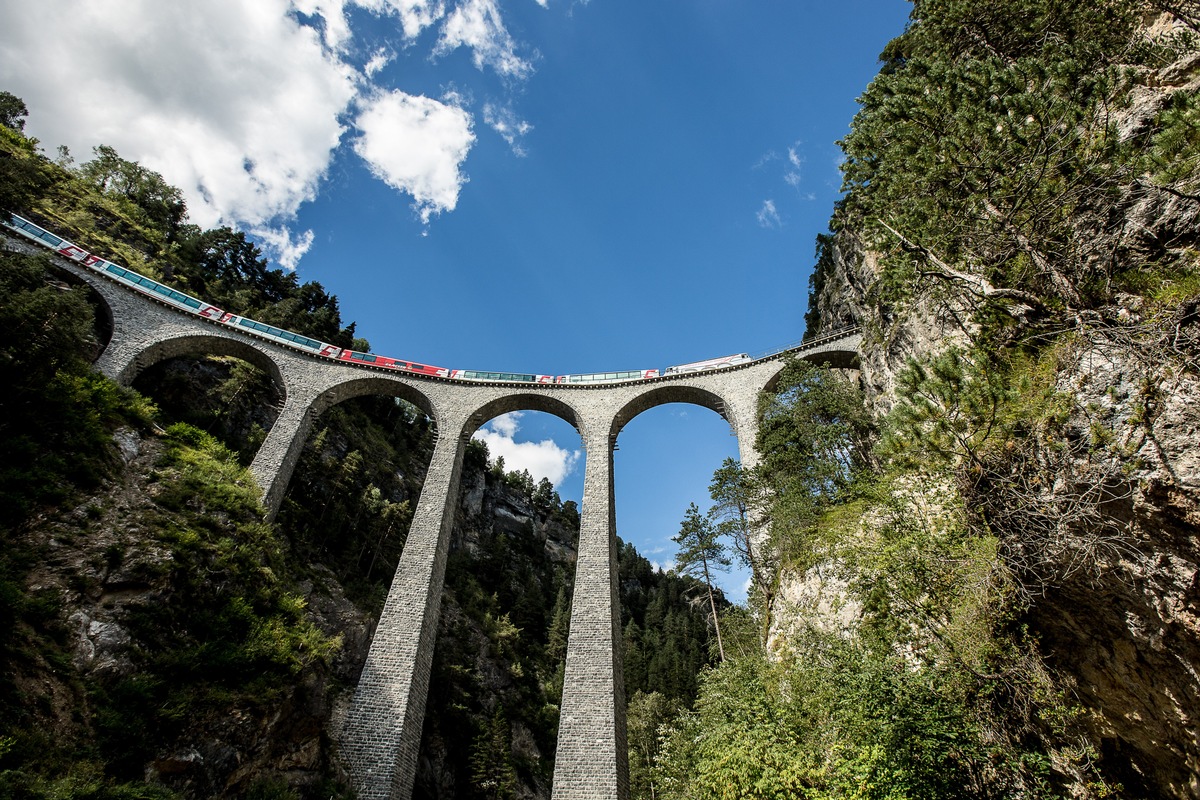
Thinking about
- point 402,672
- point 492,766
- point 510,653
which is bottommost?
Answer: point 492,766

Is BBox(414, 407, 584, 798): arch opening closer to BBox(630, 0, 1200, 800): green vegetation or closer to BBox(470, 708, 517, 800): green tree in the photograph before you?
BBox(470, 708, 517, 800): green tree

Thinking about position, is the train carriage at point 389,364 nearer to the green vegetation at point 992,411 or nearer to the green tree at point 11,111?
the green vegetation at point 992,411

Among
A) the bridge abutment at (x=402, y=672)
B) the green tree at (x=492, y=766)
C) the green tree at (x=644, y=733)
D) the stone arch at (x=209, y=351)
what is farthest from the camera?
the green tree at (x=644, y=733)

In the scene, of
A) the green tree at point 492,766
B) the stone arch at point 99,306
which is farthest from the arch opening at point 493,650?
the stone arch at point 99,306

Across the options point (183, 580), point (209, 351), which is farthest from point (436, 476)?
point (209, 351)

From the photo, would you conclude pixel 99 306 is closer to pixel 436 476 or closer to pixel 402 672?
pixel 436 476

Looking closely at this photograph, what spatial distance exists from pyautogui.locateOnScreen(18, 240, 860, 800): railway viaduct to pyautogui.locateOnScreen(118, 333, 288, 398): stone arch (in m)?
0.06

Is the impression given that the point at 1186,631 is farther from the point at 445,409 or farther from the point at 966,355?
the point at 445,409

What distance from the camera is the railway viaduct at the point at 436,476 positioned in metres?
16.1

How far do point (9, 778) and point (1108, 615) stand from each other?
13945mm

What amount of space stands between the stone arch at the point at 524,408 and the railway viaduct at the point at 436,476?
2.1 inches

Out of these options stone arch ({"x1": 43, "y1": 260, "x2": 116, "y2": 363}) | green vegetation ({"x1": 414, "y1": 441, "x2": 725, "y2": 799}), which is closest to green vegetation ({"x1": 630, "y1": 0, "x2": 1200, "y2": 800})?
green vegetation ({"x1": 414, "y1": 441, "x2": 725, "y2": 799})

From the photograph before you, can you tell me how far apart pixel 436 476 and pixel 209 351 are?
1213 centimetres

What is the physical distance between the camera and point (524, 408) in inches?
1022
